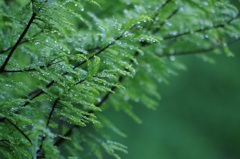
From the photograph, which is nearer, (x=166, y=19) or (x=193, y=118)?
(x=166, y=19)

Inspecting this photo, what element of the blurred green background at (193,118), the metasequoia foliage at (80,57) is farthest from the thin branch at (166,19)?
the blurred green background at (193,118)

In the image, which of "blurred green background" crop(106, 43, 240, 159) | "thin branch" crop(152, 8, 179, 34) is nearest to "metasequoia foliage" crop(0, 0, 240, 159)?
"thin branch" crop(152, 8, 179, 34)

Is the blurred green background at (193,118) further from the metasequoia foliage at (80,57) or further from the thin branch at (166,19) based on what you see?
the thin branch at (166,19)

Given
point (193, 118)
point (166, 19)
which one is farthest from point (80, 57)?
point (193, 118)

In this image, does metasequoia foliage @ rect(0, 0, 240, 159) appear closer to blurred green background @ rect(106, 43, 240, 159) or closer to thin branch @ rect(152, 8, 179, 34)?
thin branch @ rect(152, 8, 179, 34)

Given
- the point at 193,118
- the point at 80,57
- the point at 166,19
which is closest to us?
the point at 80,57

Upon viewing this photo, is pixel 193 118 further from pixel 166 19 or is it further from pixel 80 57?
pixel 80 57

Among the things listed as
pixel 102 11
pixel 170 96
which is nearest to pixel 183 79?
pixel 170 96

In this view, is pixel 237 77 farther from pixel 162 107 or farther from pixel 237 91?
pixel 162 107
